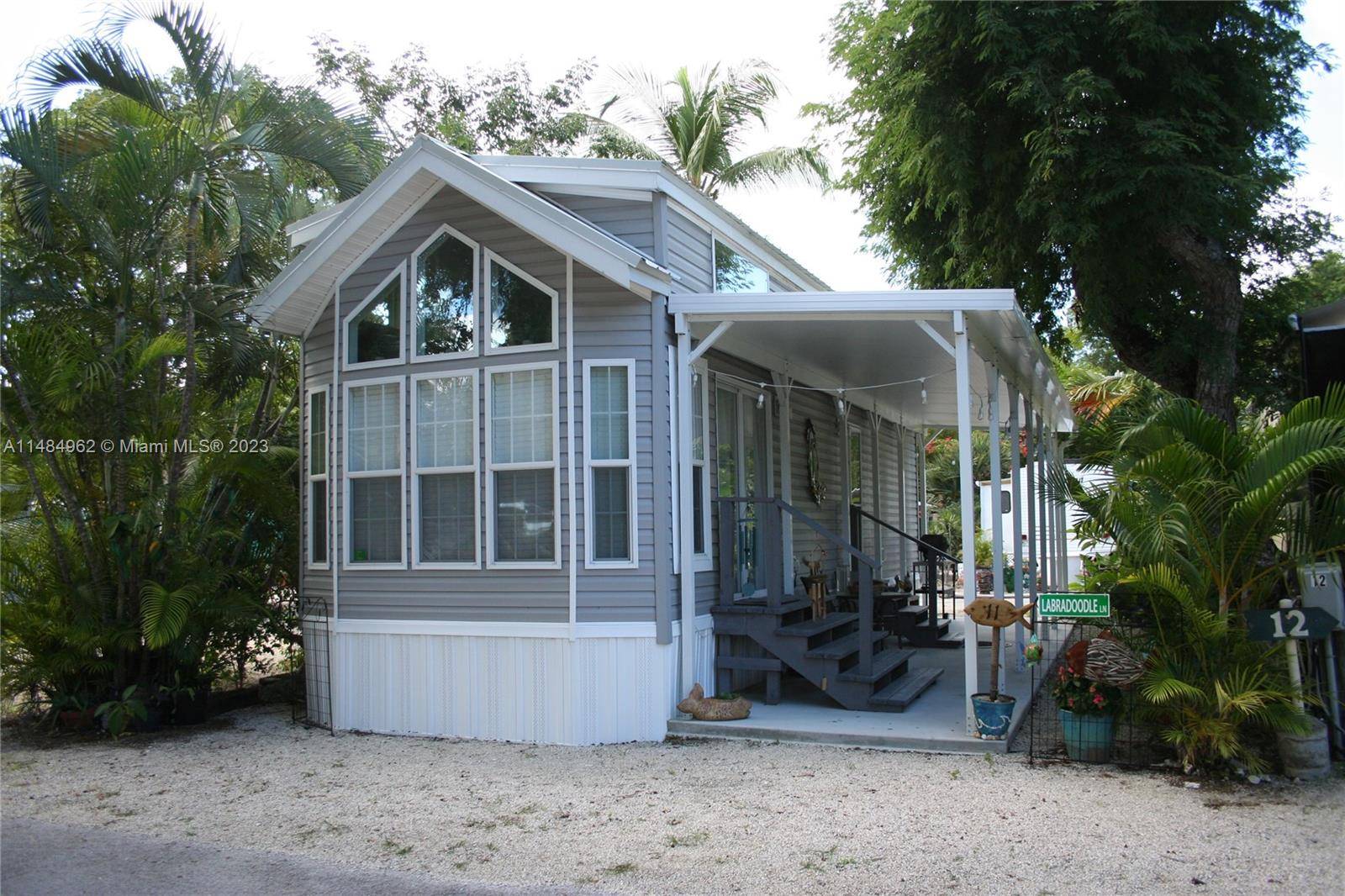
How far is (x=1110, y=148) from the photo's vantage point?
1095 centimetres

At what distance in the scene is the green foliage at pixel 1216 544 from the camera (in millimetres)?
6082

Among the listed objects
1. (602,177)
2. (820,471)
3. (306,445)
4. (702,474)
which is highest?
(602,177)

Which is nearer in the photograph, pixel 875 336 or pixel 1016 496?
pixel 875 336

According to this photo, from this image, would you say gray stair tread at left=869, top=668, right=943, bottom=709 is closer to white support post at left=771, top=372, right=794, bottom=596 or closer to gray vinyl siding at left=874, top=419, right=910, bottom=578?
white support post at left=771, top=372, right=794, bottom=596

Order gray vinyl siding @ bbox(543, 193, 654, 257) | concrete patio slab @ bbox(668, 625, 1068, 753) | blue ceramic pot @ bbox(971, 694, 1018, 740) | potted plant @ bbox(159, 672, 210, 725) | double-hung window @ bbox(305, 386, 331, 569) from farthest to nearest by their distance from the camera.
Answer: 1. double-hung window @ bbox(305, 386, 331, 569)
2. potted plant @ bbox(159, 672, 210, 725)
3. gray vinyl siding @ bbox(543, 193, 654, 257)
4. concrete patio slab @ bbox(668, 625, 1068, 753)
5. blue ceramic pot @ bbox(971, 694, 1018, 740)

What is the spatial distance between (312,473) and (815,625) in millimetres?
4542

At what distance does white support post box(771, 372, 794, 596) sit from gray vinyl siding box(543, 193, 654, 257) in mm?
2606

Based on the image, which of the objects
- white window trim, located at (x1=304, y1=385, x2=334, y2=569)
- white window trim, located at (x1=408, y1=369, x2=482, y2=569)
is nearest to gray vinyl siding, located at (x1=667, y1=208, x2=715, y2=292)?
white window trim, located at (x1=408, y1=369, x2=482, y2=569)

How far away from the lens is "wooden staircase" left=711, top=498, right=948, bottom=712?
8.00m

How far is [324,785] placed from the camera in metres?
6.61

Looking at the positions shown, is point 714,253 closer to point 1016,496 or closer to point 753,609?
point 753,609

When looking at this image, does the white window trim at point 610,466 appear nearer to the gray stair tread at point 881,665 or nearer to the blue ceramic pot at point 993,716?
the gray stair tread at point 881,665

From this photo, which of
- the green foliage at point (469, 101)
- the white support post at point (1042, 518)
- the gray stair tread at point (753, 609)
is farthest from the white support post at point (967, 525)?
the green foliage at point (469, 101)

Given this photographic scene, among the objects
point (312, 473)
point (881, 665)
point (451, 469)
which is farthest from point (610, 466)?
point (312, 473)
